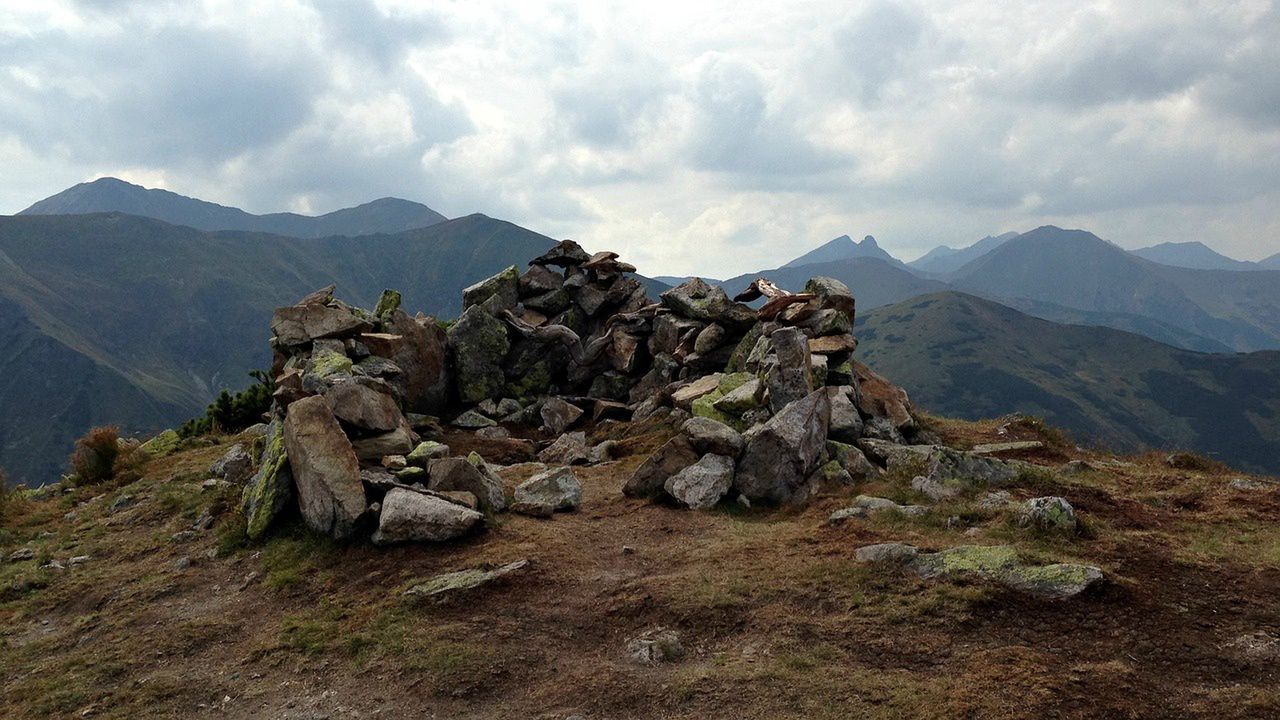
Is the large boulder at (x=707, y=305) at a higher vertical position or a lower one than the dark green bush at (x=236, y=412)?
higher

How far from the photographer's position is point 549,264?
36719 mm

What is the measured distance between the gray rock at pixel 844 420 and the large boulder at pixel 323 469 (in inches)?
493

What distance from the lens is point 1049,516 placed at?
1302 cm

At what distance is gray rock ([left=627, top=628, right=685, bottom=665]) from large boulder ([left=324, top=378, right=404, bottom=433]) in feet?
34.1

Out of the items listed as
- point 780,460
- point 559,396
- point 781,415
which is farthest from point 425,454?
point 559,396

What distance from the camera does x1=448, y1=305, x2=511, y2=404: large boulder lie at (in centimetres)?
2947

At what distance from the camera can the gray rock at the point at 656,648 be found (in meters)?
10.1

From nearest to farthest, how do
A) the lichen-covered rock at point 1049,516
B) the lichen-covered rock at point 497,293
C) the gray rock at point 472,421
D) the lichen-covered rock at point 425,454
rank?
the lichen-covered rock at point 1049,516 < the lichen-covered rock at point 425,454 < the gray rock at point 472,421 < the lichen-covered rock at point 497,293

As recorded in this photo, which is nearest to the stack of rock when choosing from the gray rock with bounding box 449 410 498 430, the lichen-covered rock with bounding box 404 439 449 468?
the lichen-covered rock with bounding box 404 439 449 468

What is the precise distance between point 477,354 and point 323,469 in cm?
1496

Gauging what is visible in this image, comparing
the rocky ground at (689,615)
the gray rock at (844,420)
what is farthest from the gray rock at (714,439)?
the gray rock at (844,420)

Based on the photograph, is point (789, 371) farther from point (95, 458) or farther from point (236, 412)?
point (236, 412)

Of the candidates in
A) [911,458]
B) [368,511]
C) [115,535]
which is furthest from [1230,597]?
[115,535]

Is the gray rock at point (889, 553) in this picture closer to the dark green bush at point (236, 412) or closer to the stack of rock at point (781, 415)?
the stack of rock at point (781, 415)
